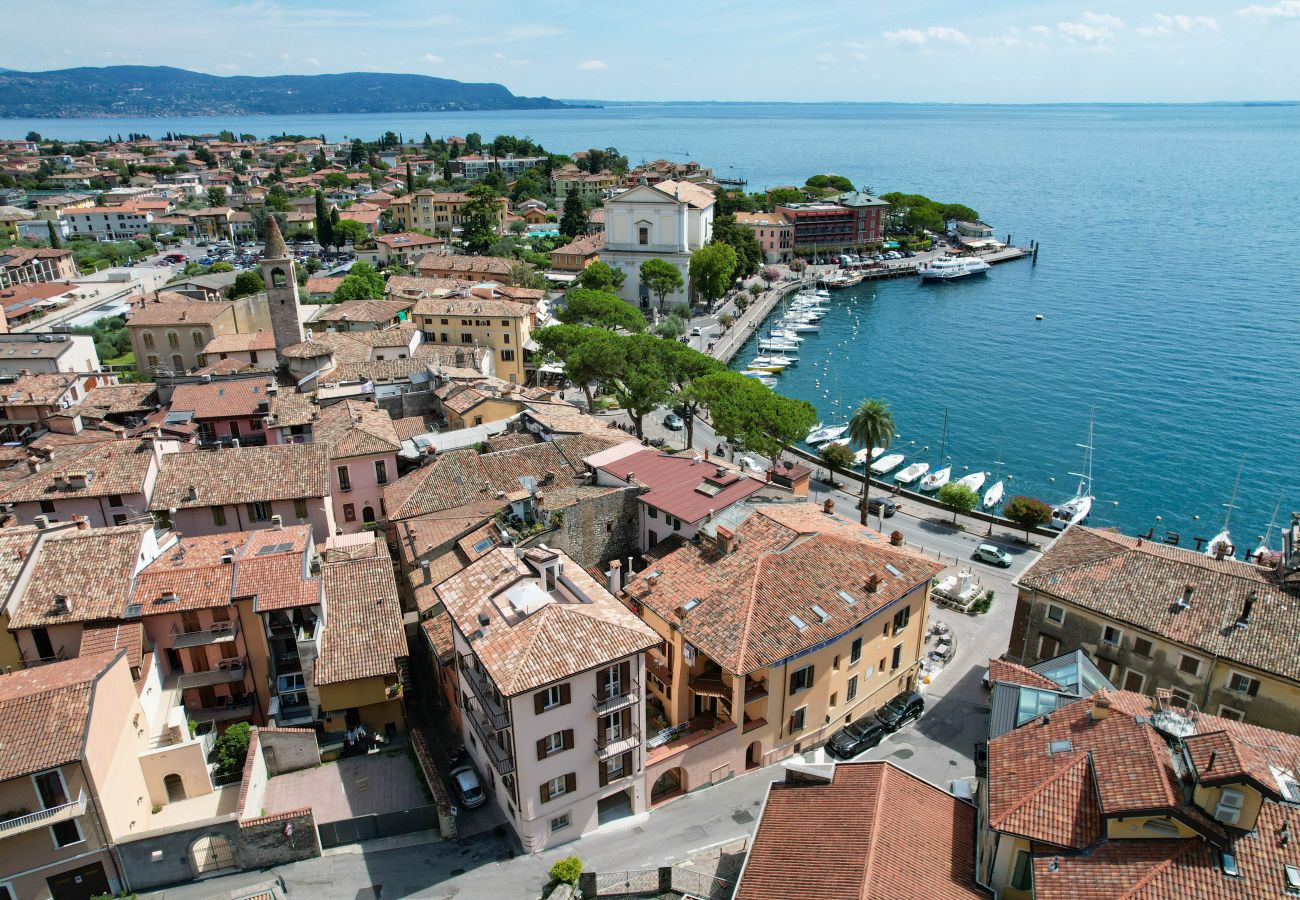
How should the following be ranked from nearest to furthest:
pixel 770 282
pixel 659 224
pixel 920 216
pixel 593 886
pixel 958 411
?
pixel 593 886
pixel 958 411
pixel 659 224
pixel 770 282
pixel 920 216

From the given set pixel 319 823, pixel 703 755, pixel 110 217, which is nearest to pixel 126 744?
pixel 319 823

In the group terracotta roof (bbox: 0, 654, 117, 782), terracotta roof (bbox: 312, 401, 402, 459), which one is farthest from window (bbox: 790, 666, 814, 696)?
terracotta roof (bbox: 312, 401, 402, 459)

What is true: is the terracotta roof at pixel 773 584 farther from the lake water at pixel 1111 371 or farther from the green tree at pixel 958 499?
the lake water at pixel 1111 371

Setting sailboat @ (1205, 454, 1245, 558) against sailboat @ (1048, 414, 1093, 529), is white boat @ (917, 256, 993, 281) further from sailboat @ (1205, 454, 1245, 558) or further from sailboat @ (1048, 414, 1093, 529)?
sailboat @ (1048, 414, 1093, 529)

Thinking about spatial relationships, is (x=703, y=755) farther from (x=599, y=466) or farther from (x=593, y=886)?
(x=599, y=466)

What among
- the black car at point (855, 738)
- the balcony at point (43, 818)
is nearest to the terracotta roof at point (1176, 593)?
the black car at point (855, 738)

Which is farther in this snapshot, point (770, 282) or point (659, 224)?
point (770, 282)
